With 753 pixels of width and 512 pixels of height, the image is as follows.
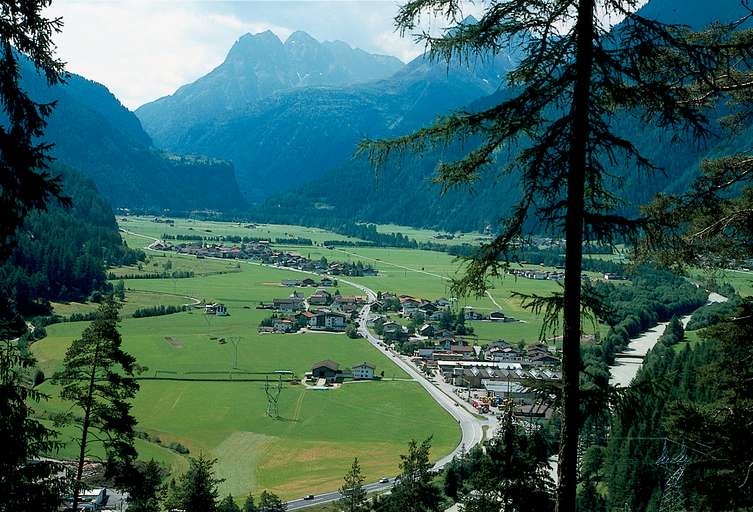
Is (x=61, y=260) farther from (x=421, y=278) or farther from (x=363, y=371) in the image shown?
(x=421, y=278)

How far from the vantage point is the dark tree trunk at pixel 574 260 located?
630 centimetres

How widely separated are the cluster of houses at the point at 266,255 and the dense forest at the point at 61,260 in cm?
1816

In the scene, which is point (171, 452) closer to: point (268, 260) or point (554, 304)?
point (554, 304)

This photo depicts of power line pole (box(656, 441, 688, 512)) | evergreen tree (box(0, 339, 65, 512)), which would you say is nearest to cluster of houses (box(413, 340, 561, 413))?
power line pole (box(656, 441, 688, 512))

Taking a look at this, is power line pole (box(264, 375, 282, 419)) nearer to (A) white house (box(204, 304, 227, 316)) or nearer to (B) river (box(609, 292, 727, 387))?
(B) river (box(609, 292, 727, 387))

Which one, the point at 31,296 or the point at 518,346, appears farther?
the point at 31,296

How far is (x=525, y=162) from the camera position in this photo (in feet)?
23.0

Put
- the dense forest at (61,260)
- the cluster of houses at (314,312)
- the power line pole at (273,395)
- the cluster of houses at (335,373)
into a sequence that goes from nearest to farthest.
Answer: the power line pole at (273,395)
the cluster of houses at (335,373)
the cluster of houses at (314,312)
the dense forest at (61,260)

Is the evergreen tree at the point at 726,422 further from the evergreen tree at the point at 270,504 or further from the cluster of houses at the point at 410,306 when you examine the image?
the cluster of houses at the point at 410,306

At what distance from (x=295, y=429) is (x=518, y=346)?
3087 cm

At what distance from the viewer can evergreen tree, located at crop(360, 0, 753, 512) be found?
6.39 metres

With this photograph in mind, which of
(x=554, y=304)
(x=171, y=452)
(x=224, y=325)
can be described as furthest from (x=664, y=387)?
(x=224, y=325)

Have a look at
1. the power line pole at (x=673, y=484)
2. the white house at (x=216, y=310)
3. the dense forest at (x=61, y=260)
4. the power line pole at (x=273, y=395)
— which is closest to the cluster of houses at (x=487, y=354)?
the power line pole at (x=273, y=395)

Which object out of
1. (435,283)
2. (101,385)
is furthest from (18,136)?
(435,283)
